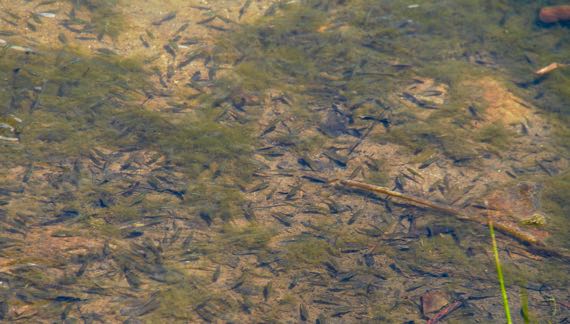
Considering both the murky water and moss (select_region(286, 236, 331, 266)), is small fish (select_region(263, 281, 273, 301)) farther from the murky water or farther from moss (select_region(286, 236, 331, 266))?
moss (select_region(286, 236, 331, 266))

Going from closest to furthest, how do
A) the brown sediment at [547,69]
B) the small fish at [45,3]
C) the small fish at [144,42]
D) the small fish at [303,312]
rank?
the small fish at [303,312] < the brown sediment at [547,69] < the small fish at [144,42] < the small fish at [45,3]

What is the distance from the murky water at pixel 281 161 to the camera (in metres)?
4.14

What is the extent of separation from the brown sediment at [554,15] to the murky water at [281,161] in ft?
0.31

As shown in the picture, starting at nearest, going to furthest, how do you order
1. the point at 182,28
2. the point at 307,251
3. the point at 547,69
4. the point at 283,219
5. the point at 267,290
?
the point at 267,290 < the point at 307,251 < the point at 283,219 < the point at 547,69 < the point at 182,28

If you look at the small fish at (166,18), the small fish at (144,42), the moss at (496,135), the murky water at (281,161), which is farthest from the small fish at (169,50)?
the moss at (496,135)

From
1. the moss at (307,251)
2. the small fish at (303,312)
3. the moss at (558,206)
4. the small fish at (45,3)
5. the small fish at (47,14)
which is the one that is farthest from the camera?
the small fish at (45,3)

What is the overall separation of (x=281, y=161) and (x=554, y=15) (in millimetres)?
4079

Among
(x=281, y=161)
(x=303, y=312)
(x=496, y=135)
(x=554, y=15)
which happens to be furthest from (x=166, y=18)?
(x=554, y=15)

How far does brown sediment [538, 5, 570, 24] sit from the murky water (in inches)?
3.7

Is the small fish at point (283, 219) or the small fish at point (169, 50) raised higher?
the small fish at point (169, 50)

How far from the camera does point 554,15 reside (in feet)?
22.8

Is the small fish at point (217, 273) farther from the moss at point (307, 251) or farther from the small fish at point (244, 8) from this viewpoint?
the small fish at point (244, 8)

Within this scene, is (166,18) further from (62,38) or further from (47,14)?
(47,14)

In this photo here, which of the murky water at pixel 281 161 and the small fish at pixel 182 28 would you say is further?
the small fish at pixel 182 28
